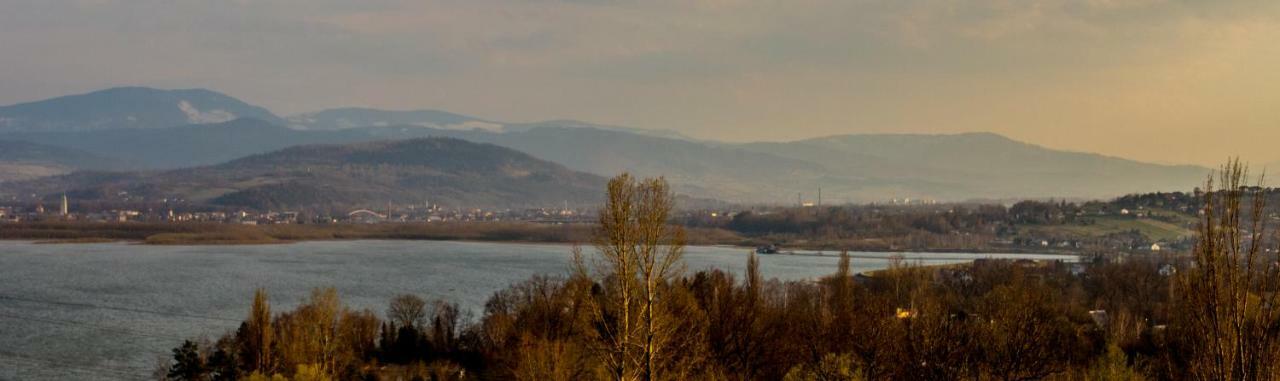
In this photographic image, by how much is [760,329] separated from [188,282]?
3526 cm

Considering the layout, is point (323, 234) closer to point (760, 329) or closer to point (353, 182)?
point (353, 182)

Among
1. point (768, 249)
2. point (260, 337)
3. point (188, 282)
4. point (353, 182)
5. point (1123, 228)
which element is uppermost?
point (353, 182)

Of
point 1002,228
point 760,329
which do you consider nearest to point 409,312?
point 760,329

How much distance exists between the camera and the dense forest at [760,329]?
691 centimetres

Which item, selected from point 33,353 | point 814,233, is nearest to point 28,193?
point 814,233

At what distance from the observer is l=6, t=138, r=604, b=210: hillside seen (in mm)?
140875

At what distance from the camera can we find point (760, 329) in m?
20.1

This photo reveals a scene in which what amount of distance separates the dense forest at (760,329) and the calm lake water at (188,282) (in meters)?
4.06

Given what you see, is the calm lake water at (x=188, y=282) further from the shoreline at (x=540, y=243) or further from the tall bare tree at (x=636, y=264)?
the tall bare tree at (x=636, y=264)

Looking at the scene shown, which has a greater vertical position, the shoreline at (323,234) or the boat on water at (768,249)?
the shoreline at (323,234)

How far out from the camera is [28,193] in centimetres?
16012

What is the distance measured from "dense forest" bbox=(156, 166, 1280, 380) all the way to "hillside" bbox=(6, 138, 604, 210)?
358ft

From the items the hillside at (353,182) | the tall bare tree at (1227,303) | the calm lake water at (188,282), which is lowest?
the calm lake water at (188,282)

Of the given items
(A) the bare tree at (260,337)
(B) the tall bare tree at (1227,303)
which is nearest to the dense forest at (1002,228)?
(A) the bare tree at (260,337)
